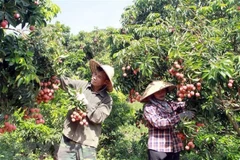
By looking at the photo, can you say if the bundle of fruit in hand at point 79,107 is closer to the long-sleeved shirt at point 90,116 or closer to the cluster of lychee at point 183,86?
the long-sleeved shirt at point 90,116

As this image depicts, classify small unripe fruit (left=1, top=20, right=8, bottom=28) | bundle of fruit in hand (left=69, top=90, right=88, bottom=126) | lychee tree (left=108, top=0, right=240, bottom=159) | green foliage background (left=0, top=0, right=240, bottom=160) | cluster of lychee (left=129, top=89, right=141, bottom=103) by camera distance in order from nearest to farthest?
small unripe fruit (left=1, top=20, right=8, bottom=28)
green foliage background (left=0, top=0, right=240, bottom=160)
lychee tree (left=108, top=0, right=240, bottom=159)
bundle of fruit in hand (left=69, top=90, right=88, bottom=126)
cluster of lychee (left=129, top=89, right=141, bottom=103)

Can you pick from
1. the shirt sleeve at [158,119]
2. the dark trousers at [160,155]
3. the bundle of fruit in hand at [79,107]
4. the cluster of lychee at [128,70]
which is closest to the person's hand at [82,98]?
the bundle of fruit in hand at [79,107]

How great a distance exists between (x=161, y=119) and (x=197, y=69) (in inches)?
24.3

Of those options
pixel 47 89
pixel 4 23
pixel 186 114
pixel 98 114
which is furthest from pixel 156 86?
pixel 4 23

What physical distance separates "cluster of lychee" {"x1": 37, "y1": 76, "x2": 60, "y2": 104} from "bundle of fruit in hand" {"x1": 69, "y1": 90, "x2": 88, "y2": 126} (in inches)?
10.5

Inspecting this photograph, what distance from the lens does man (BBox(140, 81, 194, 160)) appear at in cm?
286

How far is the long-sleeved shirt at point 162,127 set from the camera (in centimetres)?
281

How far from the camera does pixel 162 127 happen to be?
283 centimetres

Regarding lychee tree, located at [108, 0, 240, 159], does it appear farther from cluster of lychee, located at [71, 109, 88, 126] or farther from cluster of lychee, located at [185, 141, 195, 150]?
cluster of lychee, located at [71, 109, 88, 126]

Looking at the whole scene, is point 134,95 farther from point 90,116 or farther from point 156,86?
point 90,116

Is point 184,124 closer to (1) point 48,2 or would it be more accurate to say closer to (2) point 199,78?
(2) point 199,78

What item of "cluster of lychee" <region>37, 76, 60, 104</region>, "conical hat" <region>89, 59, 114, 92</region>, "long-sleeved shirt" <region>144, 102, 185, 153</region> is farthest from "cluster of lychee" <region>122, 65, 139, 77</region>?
"cluster of lychee" <region>37, 76, 60, 104</region>

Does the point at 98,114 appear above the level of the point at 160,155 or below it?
above

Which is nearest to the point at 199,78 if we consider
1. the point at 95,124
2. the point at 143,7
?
the point at 95,124
